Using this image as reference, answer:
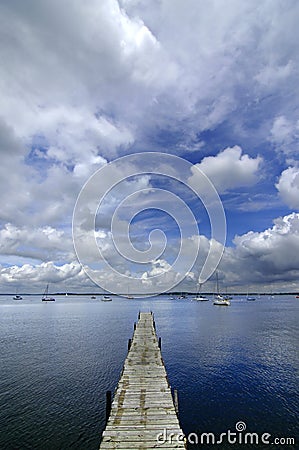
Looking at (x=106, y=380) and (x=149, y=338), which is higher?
(x=149, y=338)

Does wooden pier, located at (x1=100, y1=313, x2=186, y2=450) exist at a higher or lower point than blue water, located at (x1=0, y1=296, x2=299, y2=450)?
higher

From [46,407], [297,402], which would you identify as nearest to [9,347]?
[46,407]

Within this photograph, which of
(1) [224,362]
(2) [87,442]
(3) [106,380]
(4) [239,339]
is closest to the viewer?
(2) [87,442]

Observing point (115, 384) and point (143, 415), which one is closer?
point (143, 415)

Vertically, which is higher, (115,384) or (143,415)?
(143,415)

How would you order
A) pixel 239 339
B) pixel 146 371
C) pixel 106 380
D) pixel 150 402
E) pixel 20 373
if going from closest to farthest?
pixel 150 402 < pixel 146 371 < pixel 106 380 < pixel 20 373 < pixel 239 339

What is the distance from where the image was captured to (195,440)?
72.3 ft

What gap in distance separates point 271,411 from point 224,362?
54.5 ft

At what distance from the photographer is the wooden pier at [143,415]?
14.3 m

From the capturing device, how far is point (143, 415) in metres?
16.9

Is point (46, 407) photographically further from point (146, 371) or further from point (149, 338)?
point (149, 338)

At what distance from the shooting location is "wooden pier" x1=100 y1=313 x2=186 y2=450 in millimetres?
14258

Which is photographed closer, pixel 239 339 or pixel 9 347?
pixel 9 347

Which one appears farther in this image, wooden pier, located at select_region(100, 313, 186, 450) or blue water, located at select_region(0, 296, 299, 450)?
blue water, located at select_region(0, 296, 299, 450)
